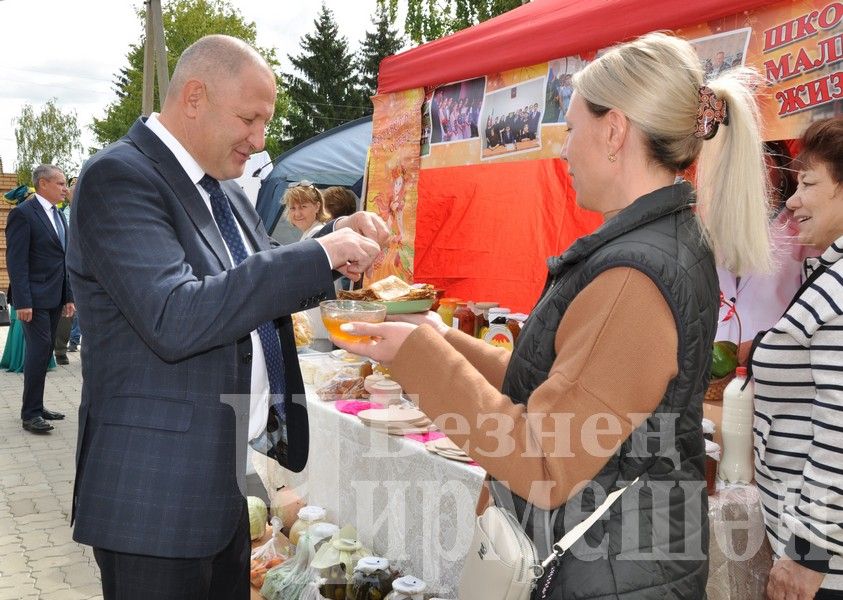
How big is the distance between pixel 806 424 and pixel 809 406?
51 millimetres

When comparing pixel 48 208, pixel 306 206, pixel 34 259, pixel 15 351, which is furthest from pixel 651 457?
pixel 15 351

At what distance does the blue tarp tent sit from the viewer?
972 centimetres

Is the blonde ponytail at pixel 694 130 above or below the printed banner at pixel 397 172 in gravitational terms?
below

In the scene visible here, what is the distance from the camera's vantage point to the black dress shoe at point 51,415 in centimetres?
630

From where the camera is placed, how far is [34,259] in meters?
6.45

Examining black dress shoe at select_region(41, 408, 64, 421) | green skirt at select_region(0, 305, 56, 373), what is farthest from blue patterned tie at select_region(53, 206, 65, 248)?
green skirt at select_region(0, 305, 56, 373)

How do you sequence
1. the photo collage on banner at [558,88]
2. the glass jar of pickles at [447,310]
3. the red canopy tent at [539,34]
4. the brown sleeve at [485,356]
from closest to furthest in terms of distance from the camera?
the brown sleeve at [485,356]
the red canopy tent at [539,34]
the photo collage on banner at [558,88]
the glass jar of pickles at [447,310]

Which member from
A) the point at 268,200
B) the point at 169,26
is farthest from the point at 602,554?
the point at 169,26

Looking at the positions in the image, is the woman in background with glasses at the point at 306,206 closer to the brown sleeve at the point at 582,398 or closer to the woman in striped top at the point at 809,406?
the woman in striped top at the point at 809,406

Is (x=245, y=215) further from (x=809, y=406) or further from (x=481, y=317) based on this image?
(x=481, y=317)

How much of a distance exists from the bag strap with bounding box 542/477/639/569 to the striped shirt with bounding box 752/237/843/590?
0.83m

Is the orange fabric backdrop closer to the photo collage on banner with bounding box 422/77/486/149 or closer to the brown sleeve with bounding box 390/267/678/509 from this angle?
the photo collage on banner with bounding box 422/77/486/149

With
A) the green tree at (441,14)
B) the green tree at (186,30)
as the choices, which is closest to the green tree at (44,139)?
the green tree at (186,30)

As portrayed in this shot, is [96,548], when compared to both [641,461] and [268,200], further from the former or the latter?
[268,200]
